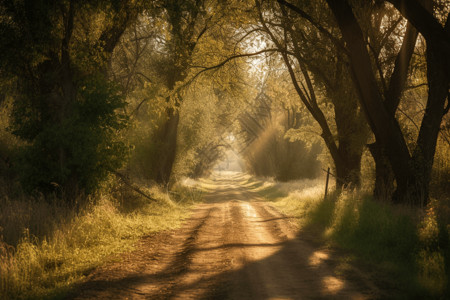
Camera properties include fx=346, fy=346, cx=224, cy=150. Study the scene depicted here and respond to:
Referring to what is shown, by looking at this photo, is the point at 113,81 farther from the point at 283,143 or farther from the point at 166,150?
the point at 283,143

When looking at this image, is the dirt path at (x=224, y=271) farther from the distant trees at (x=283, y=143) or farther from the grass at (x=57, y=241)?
the distant trees at (x=283, y=143)

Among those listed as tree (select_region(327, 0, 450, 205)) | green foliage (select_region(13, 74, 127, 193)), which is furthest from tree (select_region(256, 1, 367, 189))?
green foliage (select_region(13, 74, 127, 193))

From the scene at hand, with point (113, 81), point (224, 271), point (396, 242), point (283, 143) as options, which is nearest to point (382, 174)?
point (396, 242)

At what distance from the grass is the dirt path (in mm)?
515

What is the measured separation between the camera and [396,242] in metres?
7.98

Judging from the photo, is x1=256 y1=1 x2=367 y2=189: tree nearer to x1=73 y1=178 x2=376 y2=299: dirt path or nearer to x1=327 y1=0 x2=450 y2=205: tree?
x1=327 y1=0 x2=450 y2=205: tree

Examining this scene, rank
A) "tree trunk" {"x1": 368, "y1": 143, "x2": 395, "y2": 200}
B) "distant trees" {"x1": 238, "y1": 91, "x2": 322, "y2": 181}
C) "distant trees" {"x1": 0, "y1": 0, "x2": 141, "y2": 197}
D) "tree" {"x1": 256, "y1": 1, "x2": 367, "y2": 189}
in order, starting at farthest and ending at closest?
"distant trees" {"x1": 238, "y1": 91, "x2": 322, "y2": 181} → "tree" {"x1": 256, "y1": 1, "x2": 367, "y2": 189} → "tree trunk" {"x1": 368, "y1": 143, "x2": 395, "y2": 200} → "distant trees" {"x1": 0, "y1": 0, "x2": 141, "y2": 197}

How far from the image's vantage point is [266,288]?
19.3ft

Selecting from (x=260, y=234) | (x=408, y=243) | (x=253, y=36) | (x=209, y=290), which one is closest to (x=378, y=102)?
(x=408, y=243)

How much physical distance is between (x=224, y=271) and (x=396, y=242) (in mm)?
4105

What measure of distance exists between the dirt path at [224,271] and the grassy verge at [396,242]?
65 centimetres

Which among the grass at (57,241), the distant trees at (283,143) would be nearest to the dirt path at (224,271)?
the grass at (57,241)

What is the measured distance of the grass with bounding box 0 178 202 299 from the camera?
5.86 metres

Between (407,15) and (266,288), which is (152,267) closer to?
(266,288)
